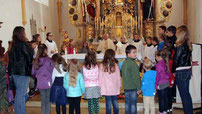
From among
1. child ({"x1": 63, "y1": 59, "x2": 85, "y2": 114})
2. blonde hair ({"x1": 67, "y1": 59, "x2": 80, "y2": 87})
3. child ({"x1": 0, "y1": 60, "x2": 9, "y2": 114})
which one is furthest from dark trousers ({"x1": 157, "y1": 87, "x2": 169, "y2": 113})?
child ({"x1": 0, "y1": 60, "x2": 9, "y2": 114})

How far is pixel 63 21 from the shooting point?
1573 centimetres

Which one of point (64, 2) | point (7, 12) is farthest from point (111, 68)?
point (64, 2)

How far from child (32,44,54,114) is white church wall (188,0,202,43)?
915cm

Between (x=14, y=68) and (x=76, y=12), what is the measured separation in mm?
9293

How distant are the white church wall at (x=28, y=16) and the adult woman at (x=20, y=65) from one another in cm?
458

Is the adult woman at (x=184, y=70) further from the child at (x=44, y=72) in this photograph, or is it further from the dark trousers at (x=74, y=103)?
the child at (x=44, y=72)

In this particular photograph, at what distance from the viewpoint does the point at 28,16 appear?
11133mm

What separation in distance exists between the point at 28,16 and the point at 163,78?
828 cm

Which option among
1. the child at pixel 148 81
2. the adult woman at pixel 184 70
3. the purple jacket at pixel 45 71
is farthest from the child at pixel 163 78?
the purple jacket at pixel 45 71

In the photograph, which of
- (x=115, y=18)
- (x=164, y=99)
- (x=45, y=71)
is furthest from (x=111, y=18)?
(x=164, y=99)

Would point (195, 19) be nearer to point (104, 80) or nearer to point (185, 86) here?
point (185, 86)

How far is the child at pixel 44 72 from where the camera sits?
4.75 meters

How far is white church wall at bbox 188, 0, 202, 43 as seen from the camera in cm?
1180

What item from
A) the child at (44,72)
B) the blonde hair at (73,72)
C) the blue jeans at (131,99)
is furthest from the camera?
the child at (44,72)
